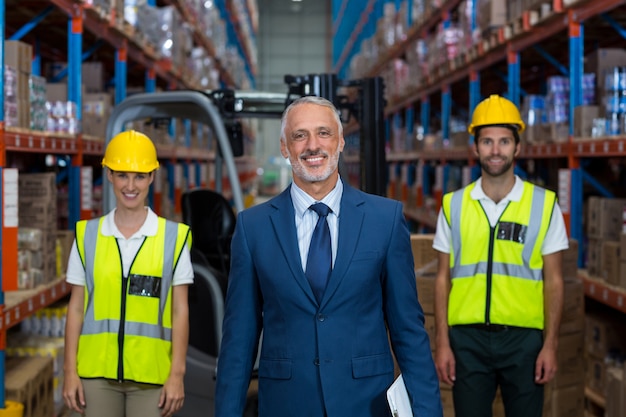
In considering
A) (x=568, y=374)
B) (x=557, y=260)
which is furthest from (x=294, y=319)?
(x=568, y=374)

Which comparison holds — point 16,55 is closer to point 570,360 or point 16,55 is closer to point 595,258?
point 570,360

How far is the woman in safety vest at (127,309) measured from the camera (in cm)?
319

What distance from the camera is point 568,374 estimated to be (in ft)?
15.0

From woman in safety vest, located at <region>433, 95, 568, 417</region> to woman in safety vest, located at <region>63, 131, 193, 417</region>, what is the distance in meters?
1.14

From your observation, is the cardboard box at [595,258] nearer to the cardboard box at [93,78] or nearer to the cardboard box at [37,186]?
the cardboard box at [37,186]

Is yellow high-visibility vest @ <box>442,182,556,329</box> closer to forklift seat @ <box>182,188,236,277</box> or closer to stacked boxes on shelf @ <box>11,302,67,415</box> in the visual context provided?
forklift seat @ <box>182,188,236,277</box>

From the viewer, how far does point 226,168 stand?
16.3ft

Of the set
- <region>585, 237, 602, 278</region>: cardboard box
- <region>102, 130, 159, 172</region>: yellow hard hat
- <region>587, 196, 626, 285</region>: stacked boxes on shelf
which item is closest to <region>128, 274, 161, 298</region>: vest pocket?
<region>102, 130, 159, 172</region>: yellow hard hat

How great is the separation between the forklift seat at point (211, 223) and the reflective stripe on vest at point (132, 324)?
182cm

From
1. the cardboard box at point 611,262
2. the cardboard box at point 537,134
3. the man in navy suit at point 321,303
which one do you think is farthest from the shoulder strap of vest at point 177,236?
the cardboard box at point 537,134

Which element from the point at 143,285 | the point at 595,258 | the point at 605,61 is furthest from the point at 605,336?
the point at 143,285

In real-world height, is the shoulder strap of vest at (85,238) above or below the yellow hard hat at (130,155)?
below

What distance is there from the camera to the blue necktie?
2404 mm

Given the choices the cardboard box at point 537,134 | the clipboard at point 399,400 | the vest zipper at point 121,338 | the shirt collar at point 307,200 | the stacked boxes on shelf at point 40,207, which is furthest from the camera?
the cardboard box at point 537,134
